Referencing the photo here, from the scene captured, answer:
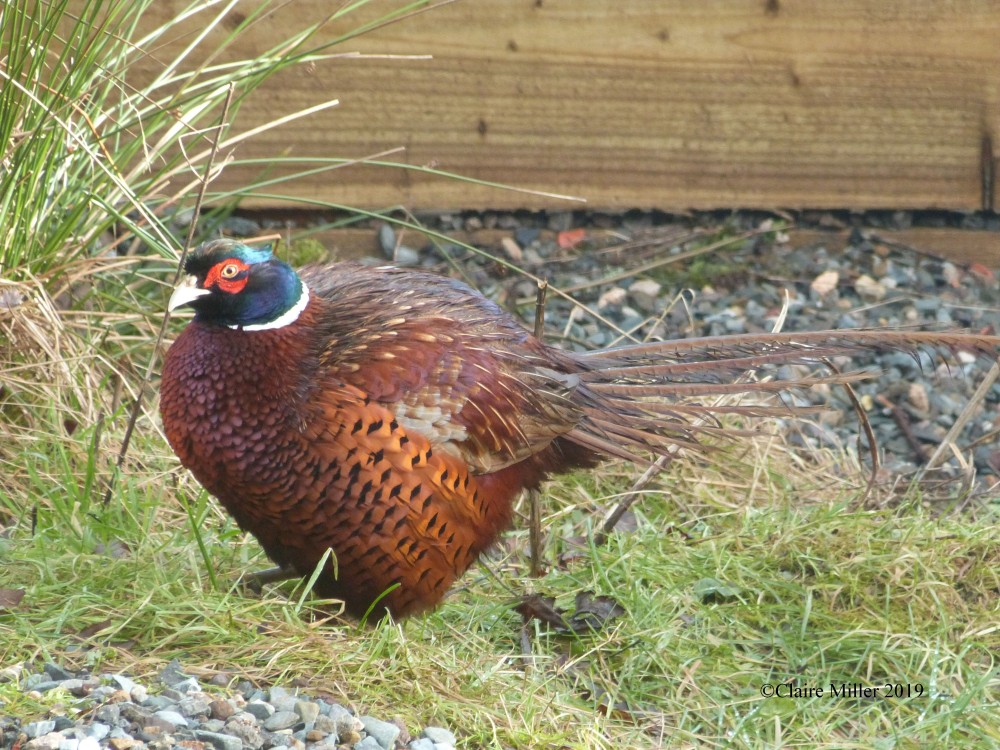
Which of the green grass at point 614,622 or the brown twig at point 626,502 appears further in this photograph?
the brown twig at point 626,502

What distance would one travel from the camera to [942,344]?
3400mm

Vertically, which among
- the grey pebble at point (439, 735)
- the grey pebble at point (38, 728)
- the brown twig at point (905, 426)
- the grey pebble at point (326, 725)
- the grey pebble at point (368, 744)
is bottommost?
the brown twig at point (905, 426)

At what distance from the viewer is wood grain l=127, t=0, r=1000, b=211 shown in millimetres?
5301

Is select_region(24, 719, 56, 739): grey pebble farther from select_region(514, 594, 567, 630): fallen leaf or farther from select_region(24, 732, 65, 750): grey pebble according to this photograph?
select_region(514, 594, 567, 630): fallen leaf

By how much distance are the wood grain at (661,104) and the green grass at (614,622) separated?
172cm

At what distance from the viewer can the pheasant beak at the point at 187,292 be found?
292cm

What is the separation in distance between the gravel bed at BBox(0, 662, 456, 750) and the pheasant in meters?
0.46

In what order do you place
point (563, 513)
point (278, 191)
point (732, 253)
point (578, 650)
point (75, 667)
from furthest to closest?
point (732, 253) < point (278, 191) < point (563, 513) < point (578, 650) < point (75, 667)

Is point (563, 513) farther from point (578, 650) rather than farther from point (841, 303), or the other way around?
point (841, 303)

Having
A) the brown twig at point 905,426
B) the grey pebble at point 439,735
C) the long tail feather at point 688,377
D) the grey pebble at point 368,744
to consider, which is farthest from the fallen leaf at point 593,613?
the brown twig at point 905,426

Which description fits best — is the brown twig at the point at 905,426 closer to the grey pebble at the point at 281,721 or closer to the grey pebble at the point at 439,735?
the grey pebble at the point at 439,735

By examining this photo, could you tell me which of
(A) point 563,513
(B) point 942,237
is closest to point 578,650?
(A) point 563,513

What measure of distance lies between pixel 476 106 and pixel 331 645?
3.10 metres

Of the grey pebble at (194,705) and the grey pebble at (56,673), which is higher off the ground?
the grey pebble at (56,673)
